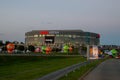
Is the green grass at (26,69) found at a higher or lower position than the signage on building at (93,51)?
lower

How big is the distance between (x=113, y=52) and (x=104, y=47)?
7068 cm

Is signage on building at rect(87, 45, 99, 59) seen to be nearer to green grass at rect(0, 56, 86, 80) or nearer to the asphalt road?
green grass at rect(0, 56, 86, 80)

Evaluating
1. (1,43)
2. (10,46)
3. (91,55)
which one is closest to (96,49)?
(91,55)

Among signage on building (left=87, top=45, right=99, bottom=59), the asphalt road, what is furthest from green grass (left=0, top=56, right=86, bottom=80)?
signage on building (left=87, top=45, right=99, bottom=59)

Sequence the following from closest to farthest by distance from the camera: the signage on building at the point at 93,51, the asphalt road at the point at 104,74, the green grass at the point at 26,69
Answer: the green grass at the point at 26,69, the asphalt road at the point at 104,74, the signage on building at the point at 93,51

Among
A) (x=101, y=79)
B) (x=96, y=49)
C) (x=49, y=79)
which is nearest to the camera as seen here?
(x=49, y=79)

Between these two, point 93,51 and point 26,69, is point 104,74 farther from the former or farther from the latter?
point 93,51

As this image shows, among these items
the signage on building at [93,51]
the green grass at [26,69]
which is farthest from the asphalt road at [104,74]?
the signage on building at [93,51]

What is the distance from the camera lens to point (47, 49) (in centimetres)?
12294

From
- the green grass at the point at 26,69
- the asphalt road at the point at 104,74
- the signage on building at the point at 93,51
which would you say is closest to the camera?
the green grass at the point at 26,69

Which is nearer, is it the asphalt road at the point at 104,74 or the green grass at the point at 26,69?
the green grass at the point at 26,69

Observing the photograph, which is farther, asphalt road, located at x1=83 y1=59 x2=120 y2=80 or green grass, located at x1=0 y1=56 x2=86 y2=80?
asphalt road, located at x1=83 y1=59 x2=120 y2=80

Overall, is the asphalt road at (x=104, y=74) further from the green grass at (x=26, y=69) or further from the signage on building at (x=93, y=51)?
the signage on building at (x=93, y=51)

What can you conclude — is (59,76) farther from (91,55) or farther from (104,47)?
(104,47)
